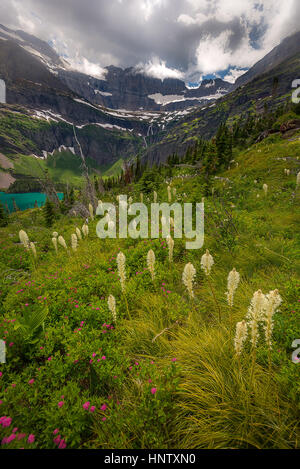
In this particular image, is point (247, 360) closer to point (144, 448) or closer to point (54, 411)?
point (144, 448)

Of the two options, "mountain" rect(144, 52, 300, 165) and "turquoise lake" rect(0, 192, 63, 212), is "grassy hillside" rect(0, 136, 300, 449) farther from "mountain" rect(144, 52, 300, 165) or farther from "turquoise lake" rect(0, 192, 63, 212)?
"mountain" rect(144, 52, 300, 165)

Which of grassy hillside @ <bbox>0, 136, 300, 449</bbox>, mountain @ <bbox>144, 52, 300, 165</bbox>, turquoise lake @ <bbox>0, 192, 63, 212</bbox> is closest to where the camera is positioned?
grassy hillside @ <bbox>0, 136, 300, 449</bbox>

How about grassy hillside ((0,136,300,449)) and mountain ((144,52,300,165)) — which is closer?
grassy hillside ((0,136,300,449))

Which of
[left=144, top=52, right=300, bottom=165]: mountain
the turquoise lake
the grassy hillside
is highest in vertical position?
[left=144, top=52, right=300, bottom=165]: mountain

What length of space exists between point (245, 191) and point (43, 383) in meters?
15.9

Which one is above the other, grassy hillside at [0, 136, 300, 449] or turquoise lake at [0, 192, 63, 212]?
turquoise lake at [0, 192, 63, 212]

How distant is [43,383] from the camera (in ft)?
8.52

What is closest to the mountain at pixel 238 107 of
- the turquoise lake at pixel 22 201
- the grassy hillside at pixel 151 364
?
the turquoise lake at pixel 22 201

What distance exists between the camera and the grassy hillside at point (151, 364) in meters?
2.11

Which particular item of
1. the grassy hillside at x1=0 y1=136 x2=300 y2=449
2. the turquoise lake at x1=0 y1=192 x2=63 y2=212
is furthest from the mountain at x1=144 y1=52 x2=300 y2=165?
the grassy hillside at x1=0 y1=136 x2=300 y2=449

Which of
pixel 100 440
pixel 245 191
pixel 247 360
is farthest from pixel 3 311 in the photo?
pixel 245 191

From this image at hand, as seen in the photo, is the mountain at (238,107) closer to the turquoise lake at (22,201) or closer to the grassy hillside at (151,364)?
the turquoise lake at (22,201)

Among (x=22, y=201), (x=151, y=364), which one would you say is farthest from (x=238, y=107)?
(x=151, y=364)

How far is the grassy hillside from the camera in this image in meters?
2.11
